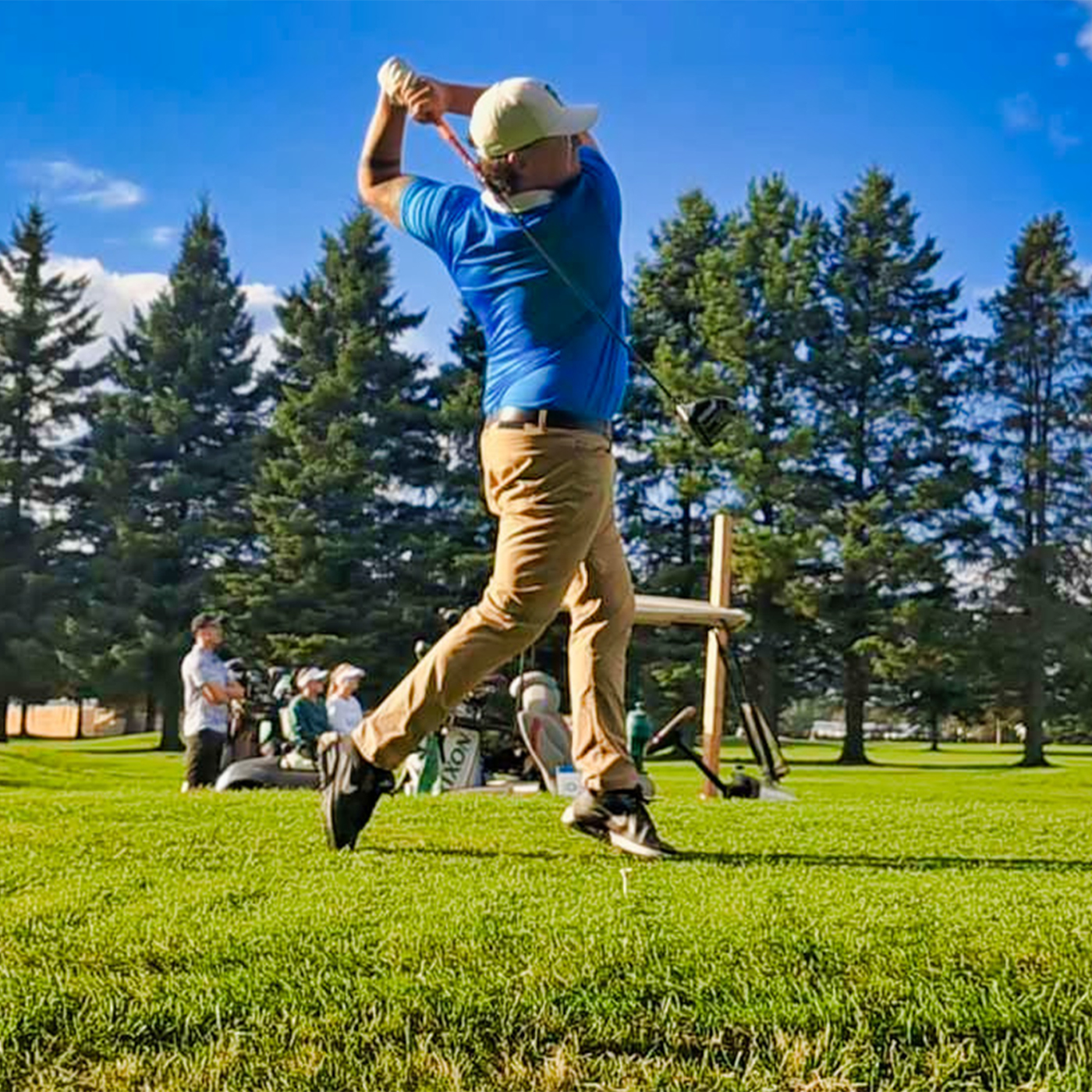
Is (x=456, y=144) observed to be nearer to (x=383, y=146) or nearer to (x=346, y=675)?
(x=383, y=146)

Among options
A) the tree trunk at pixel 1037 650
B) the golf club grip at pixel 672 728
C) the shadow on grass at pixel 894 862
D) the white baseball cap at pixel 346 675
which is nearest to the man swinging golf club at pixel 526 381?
the shadow on grass at pixel 894 862

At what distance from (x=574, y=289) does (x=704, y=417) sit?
31.9 inches

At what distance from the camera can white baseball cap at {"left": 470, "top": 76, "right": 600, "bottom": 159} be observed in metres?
3.65

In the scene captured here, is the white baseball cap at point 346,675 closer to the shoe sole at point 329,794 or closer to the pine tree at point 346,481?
the shoe sole at point 329,794

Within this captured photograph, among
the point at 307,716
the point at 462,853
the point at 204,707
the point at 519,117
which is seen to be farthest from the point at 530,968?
the point at 307,716

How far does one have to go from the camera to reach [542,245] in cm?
375

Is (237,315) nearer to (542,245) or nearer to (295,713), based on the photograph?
(295,713)

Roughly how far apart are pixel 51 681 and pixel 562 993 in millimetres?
→ 44613

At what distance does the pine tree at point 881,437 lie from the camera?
125 ft

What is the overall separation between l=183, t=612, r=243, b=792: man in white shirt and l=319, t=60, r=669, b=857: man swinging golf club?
26.6 ft

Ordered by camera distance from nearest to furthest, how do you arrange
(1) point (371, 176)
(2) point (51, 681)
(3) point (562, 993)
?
A: (3) point (562, 993) → (1) point (371, 176) → (2) point (51, 681)

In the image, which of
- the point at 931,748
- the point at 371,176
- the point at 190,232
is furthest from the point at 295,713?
the point at 931,748

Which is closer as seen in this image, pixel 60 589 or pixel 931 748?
pixel 60 589

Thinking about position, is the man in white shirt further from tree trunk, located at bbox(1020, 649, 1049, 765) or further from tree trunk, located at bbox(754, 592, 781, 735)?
tree trunk, located at bbox(1020, 649, 1049, 765)
